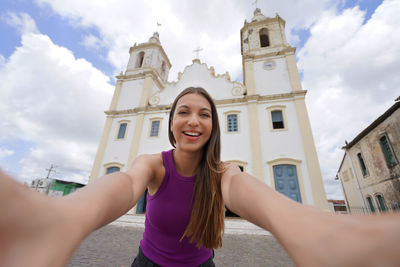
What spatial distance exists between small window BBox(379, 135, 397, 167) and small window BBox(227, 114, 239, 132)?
9.37m

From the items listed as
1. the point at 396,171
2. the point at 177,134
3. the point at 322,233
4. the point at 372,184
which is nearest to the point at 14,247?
the point at 322,233

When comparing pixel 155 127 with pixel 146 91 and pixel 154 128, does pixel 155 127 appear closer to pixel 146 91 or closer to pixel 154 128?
pixel 154 128

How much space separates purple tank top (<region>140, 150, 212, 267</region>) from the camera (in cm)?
125

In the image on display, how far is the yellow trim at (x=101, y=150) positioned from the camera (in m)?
10.9

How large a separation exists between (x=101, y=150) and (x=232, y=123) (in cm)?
927

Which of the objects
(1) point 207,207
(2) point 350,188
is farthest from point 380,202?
(1) point 207,207

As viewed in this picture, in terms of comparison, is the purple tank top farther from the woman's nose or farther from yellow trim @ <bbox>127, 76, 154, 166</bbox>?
yellow trim @ <bbox>127, 76, 154, 166</bbox>

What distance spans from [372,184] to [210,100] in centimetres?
1661

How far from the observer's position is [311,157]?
828 centimetres

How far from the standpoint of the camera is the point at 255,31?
12828 mm

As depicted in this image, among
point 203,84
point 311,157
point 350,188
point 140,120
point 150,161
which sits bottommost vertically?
point 150,161

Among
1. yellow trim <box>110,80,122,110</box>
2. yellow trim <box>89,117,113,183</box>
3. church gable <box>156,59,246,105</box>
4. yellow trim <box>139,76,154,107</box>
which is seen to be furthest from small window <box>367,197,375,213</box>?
yellow trim <box>110,80,122,110</box>

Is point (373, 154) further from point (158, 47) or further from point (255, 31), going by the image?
point (158, 47)

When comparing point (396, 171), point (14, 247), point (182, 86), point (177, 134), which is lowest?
point (14, 247)
